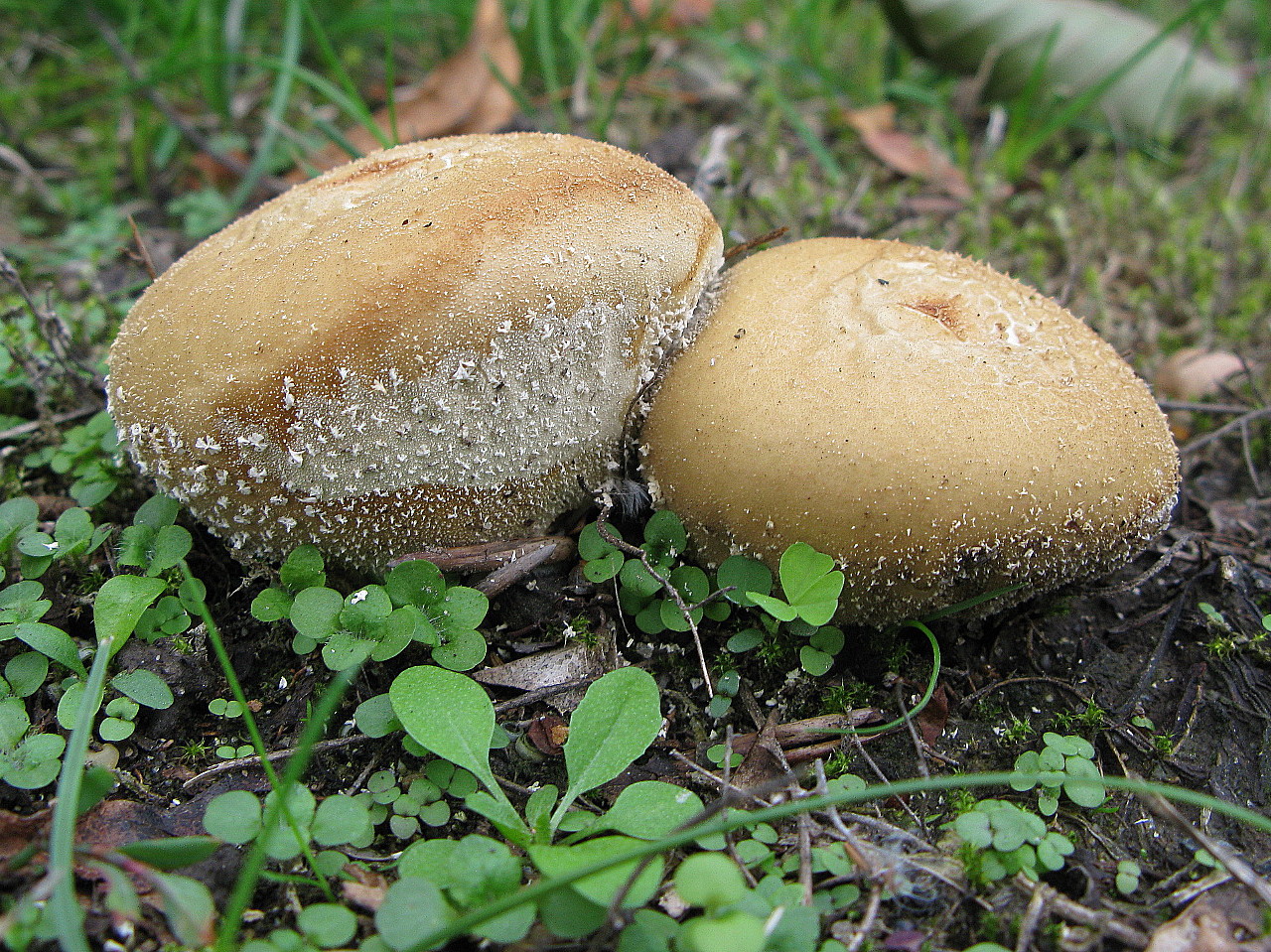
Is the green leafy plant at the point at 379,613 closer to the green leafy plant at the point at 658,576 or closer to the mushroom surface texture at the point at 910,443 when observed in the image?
the green leafy plant at the point at 658,576

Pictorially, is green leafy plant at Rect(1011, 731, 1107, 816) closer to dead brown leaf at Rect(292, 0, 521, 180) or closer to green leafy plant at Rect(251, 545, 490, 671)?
green leafy plant at Rect(251, 545, 490, 671)

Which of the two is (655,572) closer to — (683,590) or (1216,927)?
(683,590)

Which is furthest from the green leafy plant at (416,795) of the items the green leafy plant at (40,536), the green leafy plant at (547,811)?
the green leafy plant at (40,536)

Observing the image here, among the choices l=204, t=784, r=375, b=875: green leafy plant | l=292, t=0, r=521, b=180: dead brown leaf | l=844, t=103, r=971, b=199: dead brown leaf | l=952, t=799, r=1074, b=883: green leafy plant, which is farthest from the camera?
l=844, t=103, r=971, b=199: dead brown leaf

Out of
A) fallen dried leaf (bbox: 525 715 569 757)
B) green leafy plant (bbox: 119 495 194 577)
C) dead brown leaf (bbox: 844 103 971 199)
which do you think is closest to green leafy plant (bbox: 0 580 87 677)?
green leafy plant (bbox: 119 495 194 577)

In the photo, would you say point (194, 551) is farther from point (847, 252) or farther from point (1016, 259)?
point (1016, 259)

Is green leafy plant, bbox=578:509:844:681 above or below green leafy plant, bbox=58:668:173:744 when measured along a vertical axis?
above
